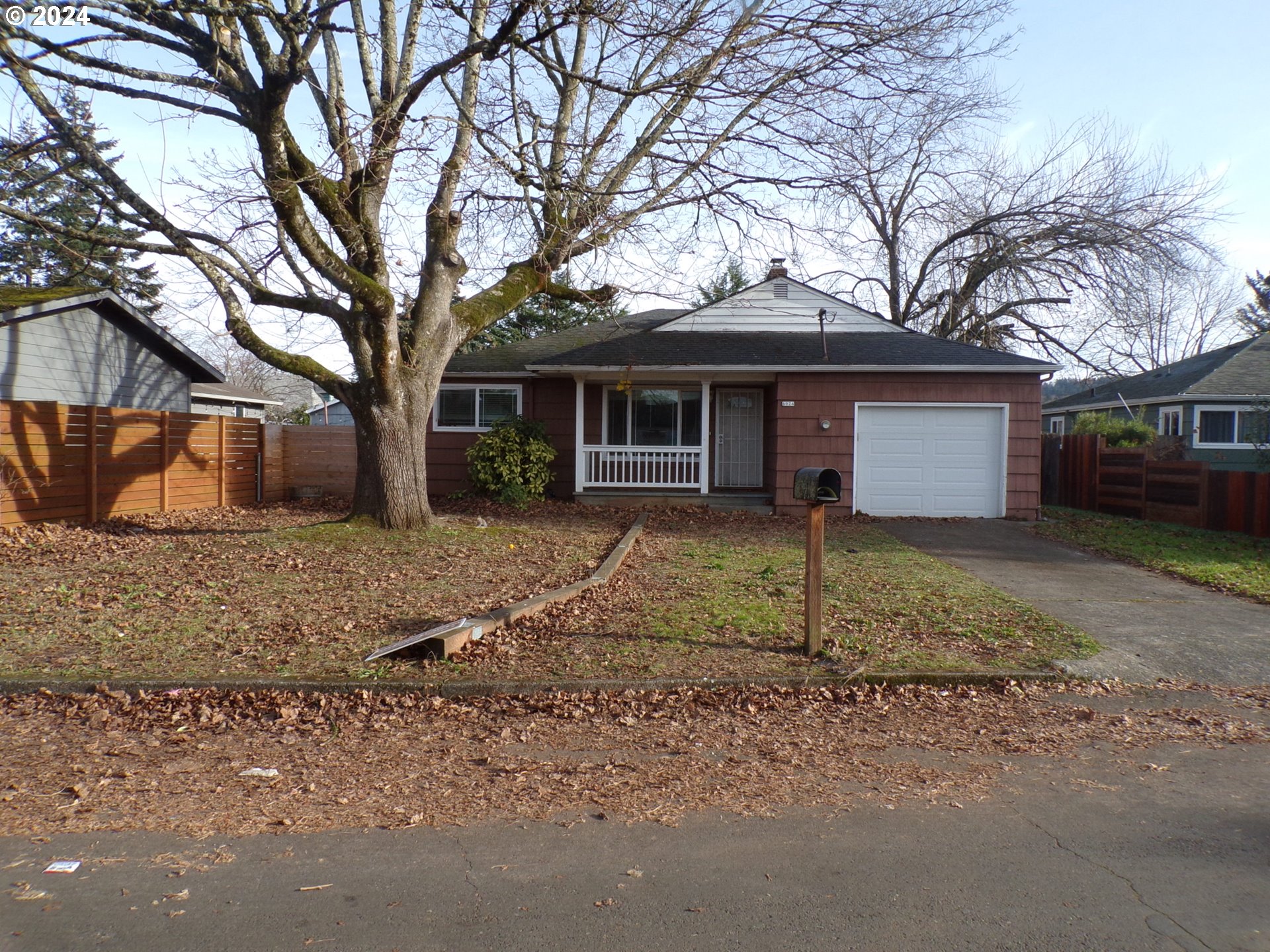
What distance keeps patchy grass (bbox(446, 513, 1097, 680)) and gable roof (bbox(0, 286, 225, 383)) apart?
37.2ft

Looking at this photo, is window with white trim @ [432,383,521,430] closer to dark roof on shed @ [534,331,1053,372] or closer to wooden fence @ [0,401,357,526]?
dark roof on shed @ [534,331,1053,372]

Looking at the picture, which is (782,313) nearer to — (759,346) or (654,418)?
(759,346)

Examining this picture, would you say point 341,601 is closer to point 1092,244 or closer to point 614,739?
point 614,739

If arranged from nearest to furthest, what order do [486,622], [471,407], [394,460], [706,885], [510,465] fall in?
[706,885] → [486,622] → [394,460] → [510,465] → [471,407]

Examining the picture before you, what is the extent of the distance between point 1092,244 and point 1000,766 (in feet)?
78.9

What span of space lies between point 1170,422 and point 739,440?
632 inches

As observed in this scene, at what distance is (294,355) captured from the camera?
1273 cm

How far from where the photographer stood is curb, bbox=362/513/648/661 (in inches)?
253

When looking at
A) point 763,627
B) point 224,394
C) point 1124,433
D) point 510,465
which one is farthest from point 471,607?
point 224,394

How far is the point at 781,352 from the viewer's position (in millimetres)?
17172

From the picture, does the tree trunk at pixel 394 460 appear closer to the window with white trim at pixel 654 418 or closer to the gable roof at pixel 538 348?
the gable roof at pixel 538 348

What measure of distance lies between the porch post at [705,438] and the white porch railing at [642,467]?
5.8 inches

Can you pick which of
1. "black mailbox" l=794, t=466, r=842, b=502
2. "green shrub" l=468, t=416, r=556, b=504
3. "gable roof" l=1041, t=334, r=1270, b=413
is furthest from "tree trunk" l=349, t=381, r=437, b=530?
"gable roof" l=1041, t=334, r=1270, b=413

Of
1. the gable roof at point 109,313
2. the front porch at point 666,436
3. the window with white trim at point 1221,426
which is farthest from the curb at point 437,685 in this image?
the window with white trim at point 1221,426
